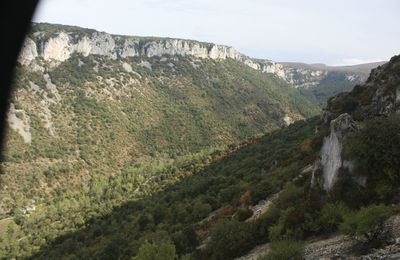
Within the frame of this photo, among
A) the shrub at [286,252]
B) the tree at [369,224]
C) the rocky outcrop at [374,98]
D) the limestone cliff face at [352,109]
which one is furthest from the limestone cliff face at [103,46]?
the tree at [369,224]

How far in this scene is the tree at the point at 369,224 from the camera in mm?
10867

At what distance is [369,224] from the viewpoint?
1090 centimetres

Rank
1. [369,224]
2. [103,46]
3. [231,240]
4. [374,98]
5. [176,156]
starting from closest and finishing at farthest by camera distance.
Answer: [369,224]
[231,240]
[374,98]
[176,156]
[103,46]

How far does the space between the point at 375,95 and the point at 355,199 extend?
12.5 meters

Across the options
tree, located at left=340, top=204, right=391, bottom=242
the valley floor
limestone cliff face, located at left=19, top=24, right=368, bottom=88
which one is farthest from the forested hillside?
limestone cliff face, located at left=19, top=24, right=368, bottom=88

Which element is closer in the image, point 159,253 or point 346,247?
point 346,247

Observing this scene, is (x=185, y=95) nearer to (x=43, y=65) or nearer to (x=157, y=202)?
(x=43, y=65)

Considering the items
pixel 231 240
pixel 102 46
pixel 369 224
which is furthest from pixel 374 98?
pixel 102 46

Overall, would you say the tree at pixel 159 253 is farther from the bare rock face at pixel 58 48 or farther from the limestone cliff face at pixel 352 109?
the bare rock face at pixel 58 48

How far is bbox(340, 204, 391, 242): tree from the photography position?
10.9 metres

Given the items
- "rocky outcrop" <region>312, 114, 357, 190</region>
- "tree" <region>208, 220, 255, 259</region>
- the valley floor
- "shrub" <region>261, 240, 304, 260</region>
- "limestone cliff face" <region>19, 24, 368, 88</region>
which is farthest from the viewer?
"limestone cliff face" <region>19, 24, 368, 88</region>

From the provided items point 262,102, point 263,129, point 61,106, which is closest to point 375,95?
point 61,106

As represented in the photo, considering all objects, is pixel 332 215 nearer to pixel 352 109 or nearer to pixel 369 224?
pixel 369 224

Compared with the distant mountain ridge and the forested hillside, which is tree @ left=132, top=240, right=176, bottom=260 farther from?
the distant mountain ridge
